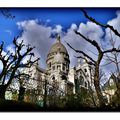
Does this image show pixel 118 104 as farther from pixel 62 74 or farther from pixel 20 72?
pixel 20 72

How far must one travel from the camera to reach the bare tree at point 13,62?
3.06 meters

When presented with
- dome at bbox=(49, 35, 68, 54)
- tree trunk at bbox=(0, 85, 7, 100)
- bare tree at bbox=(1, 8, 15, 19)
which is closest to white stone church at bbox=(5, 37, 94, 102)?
dome at bbox=(49, 35, 68, 54)

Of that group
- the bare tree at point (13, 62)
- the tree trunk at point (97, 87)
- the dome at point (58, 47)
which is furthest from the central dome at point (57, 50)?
the tree trunk at point (97, 87)

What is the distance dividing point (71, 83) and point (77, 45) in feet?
1.39

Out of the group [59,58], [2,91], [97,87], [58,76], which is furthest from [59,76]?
[2,91]

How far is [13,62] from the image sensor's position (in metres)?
3.14

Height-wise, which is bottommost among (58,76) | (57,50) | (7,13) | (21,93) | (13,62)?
(21,93)

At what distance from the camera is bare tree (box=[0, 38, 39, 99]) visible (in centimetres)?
306

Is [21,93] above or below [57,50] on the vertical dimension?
below

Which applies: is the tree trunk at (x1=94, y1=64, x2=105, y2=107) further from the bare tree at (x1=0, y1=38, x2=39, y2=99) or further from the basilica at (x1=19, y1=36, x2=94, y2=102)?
the bare tree at (x1=0, y1=38, x2=39, y2=99)

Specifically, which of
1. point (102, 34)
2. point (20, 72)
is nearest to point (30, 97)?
point (20, 72)

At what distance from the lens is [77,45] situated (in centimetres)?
321
